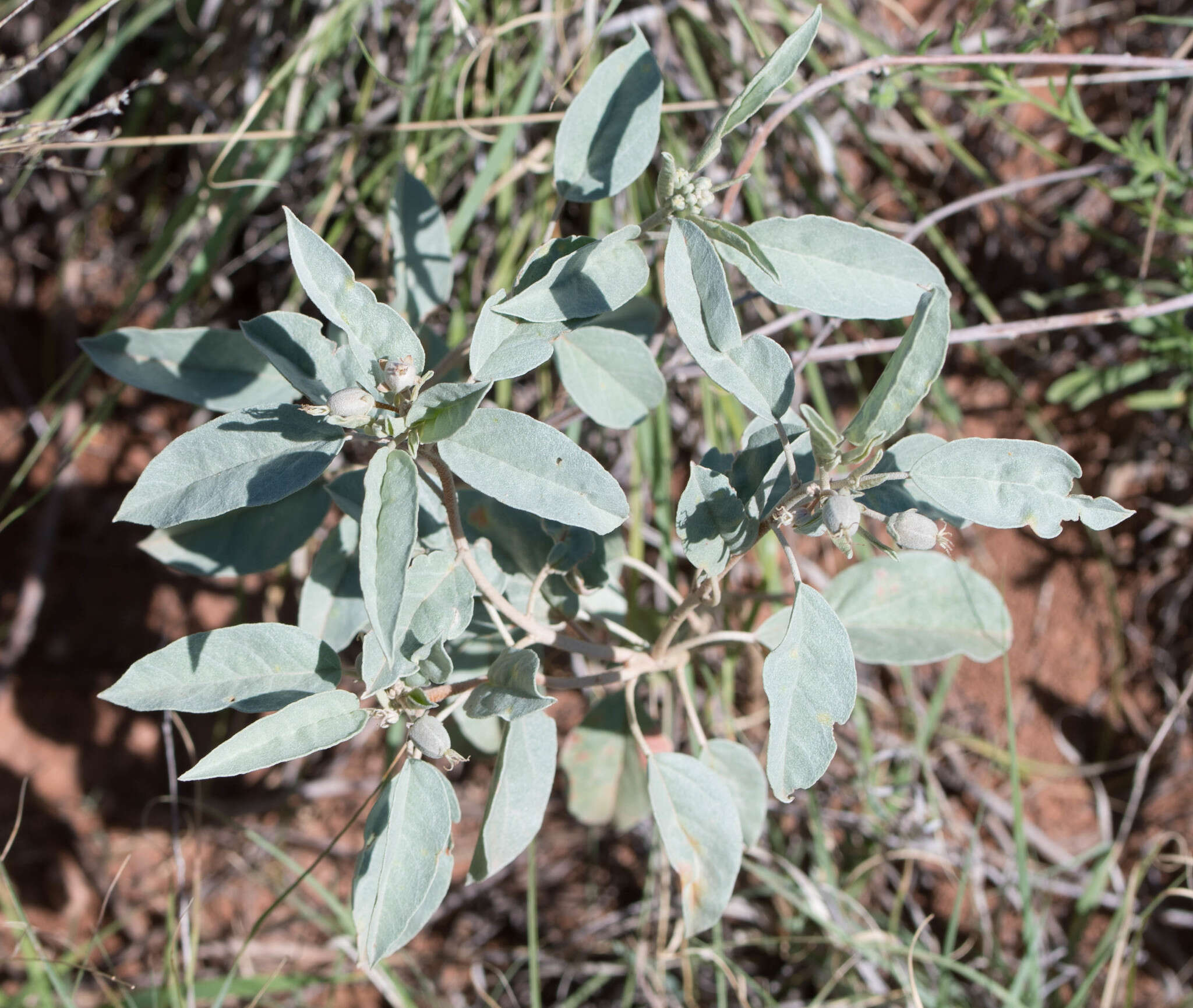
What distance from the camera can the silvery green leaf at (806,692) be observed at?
2.64 ft

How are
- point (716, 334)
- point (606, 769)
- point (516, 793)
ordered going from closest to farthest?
1. point (716, 334)
2. point (516, 793)
3. point (606, 769)

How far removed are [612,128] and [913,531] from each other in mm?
603

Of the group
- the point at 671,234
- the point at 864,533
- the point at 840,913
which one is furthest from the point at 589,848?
the point at 671,234

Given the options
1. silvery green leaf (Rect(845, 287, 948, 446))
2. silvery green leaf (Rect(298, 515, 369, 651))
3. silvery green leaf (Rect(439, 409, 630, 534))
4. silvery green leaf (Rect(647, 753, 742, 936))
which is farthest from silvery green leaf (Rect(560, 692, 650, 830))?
silvery green leaf (Rect(845, 287, 948, 446))

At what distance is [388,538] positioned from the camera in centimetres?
73

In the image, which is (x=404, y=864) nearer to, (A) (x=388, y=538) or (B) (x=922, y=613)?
(A) (x=388, y=538)

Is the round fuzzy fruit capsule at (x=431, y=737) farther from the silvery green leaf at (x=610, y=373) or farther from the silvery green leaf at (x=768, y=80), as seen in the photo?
the silvery green leaf at (x=768, y=80)

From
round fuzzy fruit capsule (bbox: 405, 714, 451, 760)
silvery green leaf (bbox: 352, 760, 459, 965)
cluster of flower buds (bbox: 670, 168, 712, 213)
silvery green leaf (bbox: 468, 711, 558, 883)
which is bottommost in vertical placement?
silvery green leaf (bbox: 468, 711, 558, 883)

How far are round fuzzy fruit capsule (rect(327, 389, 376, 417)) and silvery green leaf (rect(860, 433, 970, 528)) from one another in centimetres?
51

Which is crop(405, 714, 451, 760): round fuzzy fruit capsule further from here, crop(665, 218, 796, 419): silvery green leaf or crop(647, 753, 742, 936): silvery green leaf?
crop(665, 218, 796, 419): silvery green leaf

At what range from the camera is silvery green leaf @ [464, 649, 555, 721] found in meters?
0.85

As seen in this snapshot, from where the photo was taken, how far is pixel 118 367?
1084mm

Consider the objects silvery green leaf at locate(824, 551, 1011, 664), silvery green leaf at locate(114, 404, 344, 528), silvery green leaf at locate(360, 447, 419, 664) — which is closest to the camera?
silvery green leaf at locate(360, 447, 419, 664)

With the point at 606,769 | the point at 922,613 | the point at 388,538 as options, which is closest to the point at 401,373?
the point at 388,538
